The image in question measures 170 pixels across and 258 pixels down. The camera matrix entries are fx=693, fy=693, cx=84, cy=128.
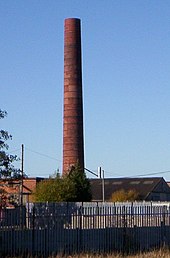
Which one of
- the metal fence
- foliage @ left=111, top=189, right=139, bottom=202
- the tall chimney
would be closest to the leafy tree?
the tall chimney

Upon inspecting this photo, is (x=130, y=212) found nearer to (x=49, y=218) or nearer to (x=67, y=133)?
(x=49, y=218)

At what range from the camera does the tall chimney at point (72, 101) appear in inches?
2601

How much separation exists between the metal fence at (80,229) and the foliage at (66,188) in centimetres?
3125

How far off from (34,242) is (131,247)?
18.3ft

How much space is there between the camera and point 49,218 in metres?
27.2

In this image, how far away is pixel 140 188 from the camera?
87.2 meters

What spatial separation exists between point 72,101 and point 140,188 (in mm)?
24650

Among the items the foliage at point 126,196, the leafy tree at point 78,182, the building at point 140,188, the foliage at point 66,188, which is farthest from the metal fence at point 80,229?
the building at point 140,188

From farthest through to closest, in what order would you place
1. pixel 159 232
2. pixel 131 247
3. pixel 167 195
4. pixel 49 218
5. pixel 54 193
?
pixel 167 195 → pixel 54 193 → pixel 159 232 → pixel 131 247 → pixel 49 218

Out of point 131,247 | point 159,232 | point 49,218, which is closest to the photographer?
point 49,218

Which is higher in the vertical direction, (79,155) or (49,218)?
(79,155)

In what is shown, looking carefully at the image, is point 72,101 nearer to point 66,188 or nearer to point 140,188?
point 66,188

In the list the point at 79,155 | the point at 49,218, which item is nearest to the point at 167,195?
the point at 79,155

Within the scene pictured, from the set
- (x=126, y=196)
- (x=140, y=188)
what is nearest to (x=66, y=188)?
(x=126, y=196)
